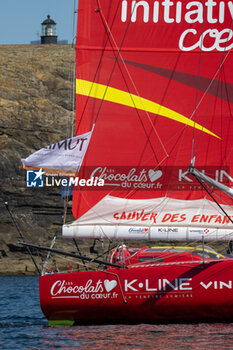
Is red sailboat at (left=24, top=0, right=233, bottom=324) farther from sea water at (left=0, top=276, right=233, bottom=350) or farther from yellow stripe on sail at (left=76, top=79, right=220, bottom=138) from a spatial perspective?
sea water at (left=0, top=276, right=233, bottom=350)

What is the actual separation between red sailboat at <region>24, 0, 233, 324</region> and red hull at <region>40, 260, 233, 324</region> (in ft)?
3.36

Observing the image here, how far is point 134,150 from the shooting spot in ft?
61.2

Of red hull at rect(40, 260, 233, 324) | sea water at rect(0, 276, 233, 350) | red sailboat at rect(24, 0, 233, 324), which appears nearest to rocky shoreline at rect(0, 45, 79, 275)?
red sailboat at rect(24, 0, 233, 324)

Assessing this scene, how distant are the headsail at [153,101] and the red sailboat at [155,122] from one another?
0.9 inches

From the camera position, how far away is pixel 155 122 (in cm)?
1875

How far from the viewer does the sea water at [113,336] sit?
47.9 ft

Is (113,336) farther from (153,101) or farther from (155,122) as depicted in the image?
(153,101)

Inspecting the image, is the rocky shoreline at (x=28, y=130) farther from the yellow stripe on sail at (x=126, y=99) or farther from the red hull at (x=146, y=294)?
the red hull at (x=146, y=294)

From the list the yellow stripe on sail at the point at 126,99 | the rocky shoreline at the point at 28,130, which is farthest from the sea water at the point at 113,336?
the rocky shoreline at the point at 28,130

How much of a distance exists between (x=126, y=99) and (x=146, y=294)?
4.64 meters

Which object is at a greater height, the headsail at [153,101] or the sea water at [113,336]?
the headsail at [153,101]

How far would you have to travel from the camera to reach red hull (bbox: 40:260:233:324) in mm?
16469

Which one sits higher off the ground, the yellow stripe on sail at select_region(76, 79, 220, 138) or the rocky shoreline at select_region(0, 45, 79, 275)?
the yellow stripe on sail at select_region(76, 79, 220, 138)

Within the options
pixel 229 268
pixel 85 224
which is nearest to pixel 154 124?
pixel 85 224
